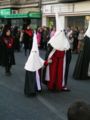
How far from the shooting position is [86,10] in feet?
111

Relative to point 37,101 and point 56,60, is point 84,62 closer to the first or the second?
point 56,60

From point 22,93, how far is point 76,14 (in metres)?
25.6

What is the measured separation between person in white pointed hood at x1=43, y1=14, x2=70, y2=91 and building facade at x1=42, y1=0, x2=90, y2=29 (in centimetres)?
2196

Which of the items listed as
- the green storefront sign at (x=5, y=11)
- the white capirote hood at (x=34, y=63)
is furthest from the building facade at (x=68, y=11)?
the white capirote hood at (x=34, y=63)

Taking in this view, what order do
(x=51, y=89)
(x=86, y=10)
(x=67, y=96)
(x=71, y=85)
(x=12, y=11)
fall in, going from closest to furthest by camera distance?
1. (x=67, y=96)
2. (x=51, y=89)
3. (x=71, y=85)
4. (x=86, y=10)
5. (x=12, y=11)

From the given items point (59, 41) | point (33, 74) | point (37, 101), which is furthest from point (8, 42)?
point (37, 101)

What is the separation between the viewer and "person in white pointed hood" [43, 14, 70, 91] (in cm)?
1045

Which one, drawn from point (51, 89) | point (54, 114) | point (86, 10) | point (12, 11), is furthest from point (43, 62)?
point (12, 11)

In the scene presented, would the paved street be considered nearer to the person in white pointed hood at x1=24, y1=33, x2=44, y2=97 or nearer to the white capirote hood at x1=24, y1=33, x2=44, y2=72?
the person in white pointed hood at x1=24, y1=33, x2=44, y2=97

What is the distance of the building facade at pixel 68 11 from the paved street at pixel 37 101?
69.7 ft

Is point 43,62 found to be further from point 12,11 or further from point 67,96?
point 12,11

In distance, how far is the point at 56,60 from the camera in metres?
10.5

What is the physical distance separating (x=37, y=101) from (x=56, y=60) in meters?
1.46

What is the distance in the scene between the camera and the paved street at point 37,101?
26.2 feet
